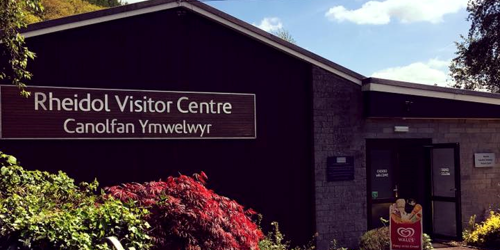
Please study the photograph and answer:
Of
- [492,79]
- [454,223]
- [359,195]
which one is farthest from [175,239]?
[492,79]

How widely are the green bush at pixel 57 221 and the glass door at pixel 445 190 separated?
27.5ft

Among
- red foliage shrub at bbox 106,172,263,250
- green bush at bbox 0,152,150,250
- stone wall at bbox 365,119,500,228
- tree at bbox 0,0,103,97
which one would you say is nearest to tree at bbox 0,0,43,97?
tree at bbox 0,0,103,97

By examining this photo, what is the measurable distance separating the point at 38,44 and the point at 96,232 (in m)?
4.55

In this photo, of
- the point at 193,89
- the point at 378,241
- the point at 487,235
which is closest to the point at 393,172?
the point at 487,235

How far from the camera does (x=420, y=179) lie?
39.2 ft

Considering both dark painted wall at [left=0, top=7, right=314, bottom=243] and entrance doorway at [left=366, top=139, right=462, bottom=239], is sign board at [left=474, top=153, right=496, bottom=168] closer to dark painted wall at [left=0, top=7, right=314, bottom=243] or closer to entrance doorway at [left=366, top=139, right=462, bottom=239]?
entrance doorway at [left=366, top=139, right=462, bottom=239]

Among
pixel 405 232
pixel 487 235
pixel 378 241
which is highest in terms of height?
pixel 405 232

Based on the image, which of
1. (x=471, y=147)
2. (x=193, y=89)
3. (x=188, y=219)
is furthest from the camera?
(x=471, y=147)

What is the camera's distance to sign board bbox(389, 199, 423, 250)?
23.3ft

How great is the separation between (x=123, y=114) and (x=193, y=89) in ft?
4.63

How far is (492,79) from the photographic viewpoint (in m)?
33.0

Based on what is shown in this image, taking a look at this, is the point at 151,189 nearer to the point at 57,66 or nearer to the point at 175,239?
the point at 175,239

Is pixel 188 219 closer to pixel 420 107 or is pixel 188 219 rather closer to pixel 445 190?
pixel 420 107

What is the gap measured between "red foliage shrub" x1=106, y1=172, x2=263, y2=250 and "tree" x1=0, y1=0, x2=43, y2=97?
287 cm
